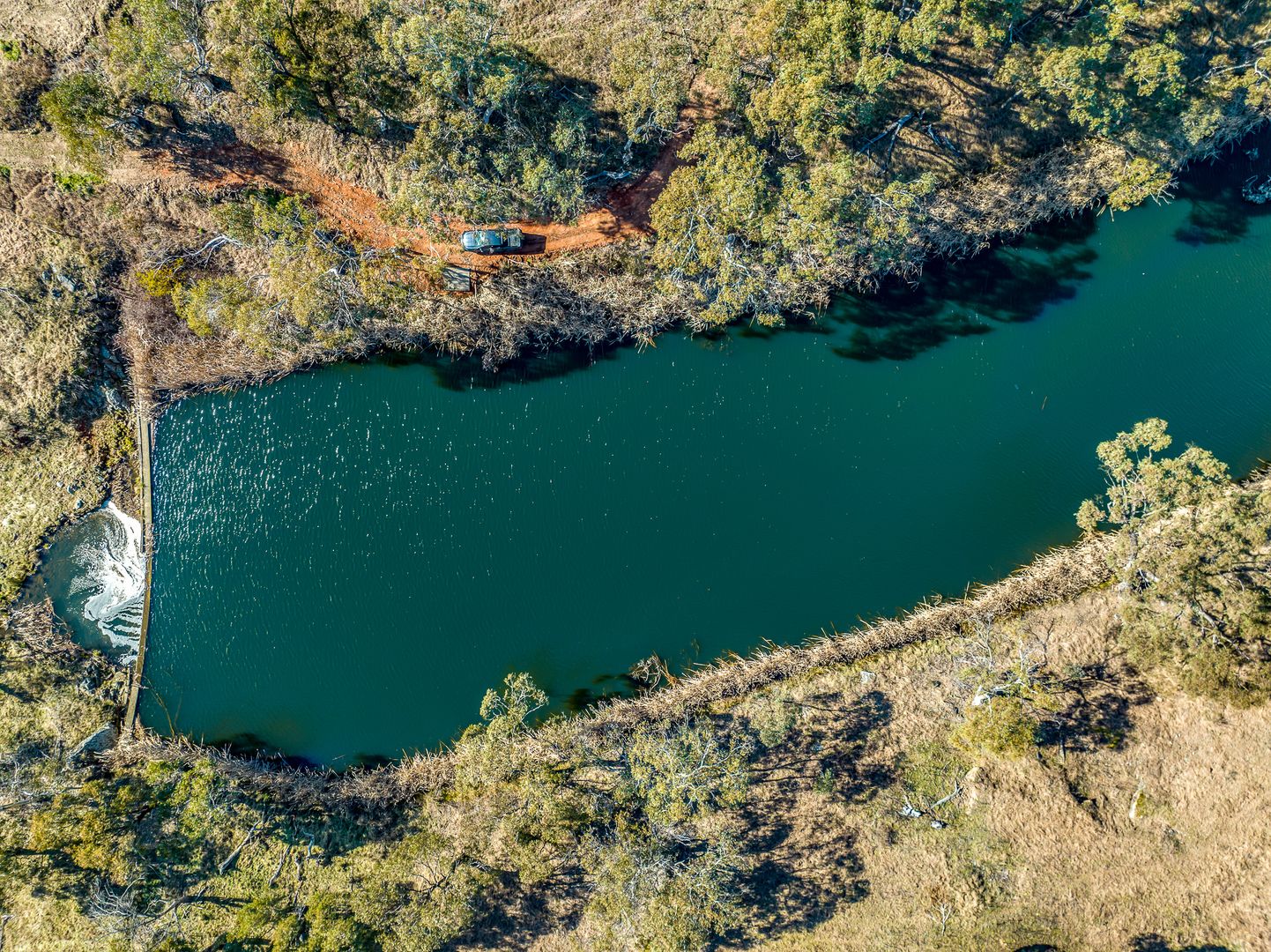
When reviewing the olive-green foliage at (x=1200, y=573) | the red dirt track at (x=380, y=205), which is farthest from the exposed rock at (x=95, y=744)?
the olive-green foliage at (x=1200, y=573)

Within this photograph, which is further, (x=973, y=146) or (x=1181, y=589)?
(x=973, y=146)

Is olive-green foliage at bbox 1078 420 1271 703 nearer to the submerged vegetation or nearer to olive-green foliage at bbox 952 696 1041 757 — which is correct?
the submerged vegetation

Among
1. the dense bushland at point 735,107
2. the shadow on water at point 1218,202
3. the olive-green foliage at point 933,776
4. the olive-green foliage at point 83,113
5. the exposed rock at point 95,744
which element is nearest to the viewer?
the dense bushland at point 735,107

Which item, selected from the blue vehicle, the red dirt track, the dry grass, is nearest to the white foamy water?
the red dirt track

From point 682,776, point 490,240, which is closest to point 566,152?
point 490,240

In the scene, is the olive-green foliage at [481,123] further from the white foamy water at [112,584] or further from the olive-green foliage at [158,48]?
the white foamy water at [112,584]

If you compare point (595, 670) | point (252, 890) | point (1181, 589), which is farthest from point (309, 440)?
point (1181, 589)

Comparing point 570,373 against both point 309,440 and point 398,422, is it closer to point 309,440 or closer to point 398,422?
point 398,422
